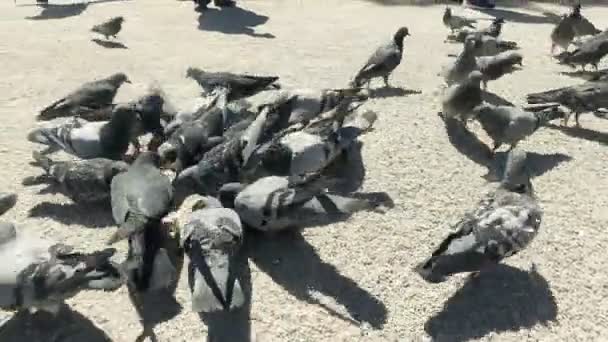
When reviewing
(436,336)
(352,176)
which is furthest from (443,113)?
(436,336)

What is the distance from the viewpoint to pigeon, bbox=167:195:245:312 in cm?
423

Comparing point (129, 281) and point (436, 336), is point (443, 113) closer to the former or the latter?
point (436, 336)

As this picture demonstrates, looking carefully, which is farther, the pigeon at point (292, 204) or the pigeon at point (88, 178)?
the pigeon at point (88, 178)

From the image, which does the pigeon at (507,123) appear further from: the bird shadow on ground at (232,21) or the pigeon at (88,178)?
the bird shadow on ground at (232,21)

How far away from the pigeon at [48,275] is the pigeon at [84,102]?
3291 mm

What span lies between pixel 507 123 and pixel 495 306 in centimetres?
294

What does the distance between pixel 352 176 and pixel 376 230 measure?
42.4 inches

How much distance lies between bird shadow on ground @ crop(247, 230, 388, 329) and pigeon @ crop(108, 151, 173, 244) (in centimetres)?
92

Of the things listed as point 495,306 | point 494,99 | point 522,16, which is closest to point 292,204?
point 495,306

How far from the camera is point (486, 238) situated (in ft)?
15.5

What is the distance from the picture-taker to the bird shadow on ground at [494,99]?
897 cm

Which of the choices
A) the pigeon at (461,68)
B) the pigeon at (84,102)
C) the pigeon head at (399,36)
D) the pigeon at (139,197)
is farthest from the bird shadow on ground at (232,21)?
the pigeon at (139,197)

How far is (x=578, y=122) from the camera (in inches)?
326

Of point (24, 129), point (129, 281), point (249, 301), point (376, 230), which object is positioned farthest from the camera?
point (24, 129)
